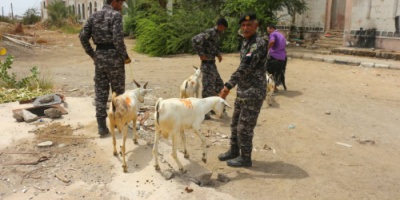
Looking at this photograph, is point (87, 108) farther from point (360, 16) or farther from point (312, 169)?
point (360, 16)

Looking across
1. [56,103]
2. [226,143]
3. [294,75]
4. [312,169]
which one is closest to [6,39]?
[56,103]

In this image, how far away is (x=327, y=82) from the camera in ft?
30.1

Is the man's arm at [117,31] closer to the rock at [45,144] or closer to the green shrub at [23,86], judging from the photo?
the rock at [45,144]

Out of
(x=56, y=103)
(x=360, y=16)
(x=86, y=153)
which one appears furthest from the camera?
(x=360, y=16)

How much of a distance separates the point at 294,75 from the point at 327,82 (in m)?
1.32

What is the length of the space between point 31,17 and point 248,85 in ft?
149

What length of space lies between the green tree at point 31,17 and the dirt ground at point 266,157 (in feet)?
128

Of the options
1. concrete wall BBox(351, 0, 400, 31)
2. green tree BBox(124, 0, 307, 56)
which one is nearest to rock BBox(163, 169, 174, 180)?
green tree BBox(124, 0, 307, 56)

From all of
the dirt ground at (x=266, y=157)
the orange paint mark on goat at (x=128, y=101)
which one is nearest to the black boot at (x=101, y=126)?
the dirt ground at (x=266, y=157)

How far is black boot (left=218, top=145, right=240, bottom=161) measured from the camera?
433 cm

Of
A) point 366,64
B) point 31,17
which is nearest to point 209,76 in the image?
point 366,64

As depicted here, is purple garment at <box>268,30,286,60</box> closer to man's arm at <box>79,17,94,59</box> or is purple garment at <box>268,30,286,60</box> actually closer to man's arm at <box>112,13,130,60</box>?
man's arm at <box>112,13,130,60</box>

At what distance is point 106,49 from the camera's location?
4.41m

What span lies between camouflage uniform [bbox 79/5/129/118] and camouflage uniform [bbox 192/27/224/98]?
170 centimetres
